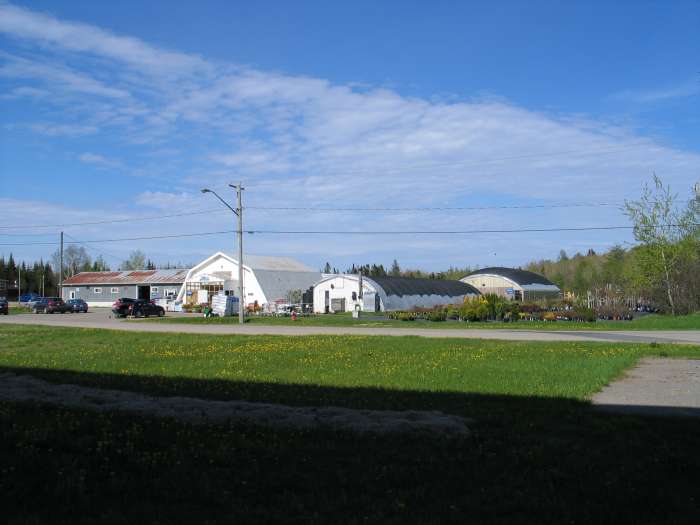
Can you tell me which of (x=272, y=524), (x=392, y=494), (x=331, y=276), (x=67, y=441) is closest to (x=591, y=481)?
(x=392, y=494)

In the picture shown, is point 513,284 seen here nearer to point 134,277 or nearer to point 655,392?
point 134,277

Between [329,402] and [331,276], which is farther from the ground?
[331,276]

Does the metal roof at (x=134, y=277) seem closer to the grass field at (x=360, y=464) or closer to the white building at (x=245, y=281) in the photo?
the white building at (x=245, y=281)

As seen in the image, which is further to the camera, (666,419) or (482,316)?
(482,316)

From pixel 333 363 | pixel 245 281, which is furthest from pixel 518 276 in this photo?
pixel 333 363

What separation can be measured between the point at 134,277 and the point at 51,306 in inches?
→ 829

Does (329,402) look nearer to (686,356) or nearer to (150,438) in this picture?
(150,438)

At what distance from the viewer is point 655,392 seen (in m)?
13.2

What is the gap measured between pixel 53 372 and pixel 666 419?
1349cm

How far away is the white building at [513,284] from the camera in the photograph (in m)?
73.3

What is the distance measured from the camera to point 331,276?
65.6 metres

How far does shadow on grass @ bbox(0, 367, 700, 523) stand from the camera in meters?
5.82

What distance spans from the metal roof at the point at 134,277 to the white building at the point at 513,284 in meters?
37.1

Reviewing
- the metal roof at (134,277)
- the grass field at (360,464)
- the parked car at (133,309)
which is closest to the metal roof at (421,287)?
the parked car at (133,309)
